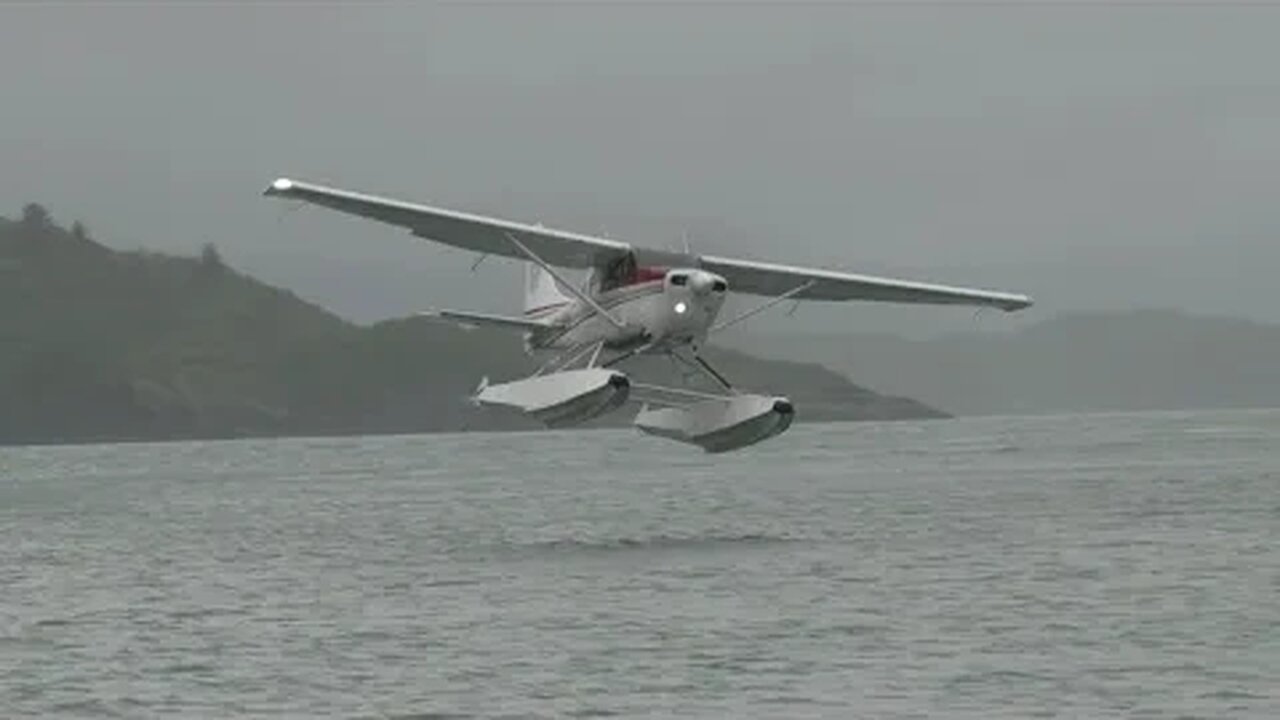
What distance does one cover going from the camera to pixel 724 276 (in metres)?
40.4

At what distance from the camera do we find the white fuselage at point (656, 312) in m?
35.3

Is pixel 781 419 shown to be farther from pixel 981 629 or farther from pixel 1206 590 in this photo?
pixel 981 629

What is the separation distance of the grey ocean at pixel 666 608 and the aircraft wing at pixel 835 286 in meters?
3.76

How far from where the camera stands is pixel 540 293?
135 ft

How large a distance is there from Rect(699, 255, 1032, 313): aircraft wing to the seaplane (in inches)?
1.3

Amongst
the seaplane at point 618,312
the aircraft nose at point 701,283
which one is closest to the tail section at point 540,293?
the seaplane at point 618,312

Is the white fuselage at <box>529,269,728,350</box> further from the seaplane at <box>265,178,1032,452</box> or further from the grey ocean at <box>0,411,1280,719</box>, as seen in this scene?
the grey ocean at <box>0,411,1280,719</box>

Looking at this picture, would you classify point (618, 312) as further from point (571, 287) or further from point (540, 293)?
point (540, 293)

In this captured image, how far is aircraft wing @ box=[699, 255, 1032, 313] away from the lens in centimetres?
4044

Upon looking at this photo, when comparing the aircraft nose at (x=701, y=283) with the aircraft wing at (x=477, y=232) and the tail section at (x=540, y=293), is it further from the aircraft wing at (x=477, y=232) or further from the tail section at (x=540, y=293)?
the tail section at (x=540, y=293)

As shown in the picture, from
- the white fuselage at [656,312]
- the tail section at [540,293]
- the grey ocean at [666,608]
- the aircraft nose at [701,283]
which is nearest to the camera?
the grey ocean at [666,608]

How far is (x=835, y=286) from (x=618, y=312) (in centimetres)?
578

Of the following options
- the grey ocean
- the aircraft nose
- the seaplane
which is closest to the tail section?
the seaplane

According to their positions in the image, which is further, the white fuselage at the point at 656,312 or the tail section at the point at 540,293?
the tail section at the point at 540,293
